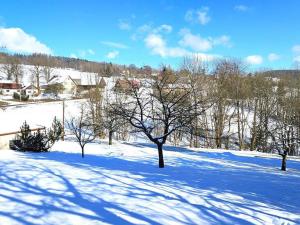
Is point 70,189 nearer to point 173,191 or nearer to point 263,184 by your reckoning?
point 173,191

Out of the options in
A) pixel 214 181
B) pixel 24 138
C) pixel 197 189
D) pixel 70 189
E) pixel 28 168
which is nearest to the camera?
pixel 70 189

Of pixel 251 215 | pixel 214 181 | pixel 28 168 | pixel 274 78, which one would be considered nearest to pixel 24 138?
pixel 28 168

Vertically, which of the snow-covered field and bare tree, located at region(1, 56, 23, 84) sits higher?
bare tree, located at region(1, 56, 23, 84)

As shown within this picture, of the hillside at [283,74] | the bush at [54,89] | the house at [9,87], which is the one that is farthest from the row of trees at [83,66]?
the hillside at [283,74]

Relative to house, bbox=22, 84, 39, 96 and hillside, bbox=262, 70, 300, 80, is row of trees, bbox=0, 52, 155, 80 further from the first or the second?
hillside, bbox=262, 70, 300, 80

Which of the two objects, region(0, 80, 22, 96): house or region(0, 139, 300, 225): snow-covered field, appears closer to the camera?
region(0, 139, 300, 225): snow-covered field

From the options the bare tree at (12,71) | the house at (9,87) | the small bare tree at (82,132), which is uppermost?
the bare tree at (12,71)

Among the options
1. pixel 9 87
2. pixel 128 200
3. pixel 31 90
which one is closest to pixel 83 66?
pixel 9 87

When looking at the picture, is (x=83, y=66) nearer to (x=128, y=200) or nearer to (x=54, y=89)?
(x=54, y=89)

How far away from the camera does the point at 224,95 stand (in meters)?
40.1

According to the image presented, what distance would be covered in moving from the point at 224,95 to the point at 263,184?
93.2 ft

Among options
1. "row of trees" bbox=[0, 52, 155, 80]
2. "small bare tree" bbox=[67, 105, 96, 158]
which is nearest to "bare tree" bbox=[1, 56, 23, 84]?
"row of trees" bbox=[0, 52, 155, 80]

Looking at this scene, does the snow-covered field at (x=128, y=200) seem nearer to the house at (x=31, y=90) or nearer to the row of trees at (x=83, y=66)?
the row of trees at (x=83, y=66)

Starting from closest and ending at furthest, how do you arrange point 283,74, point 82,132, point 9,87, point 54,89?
1. point 82,132
2. point 283,74
3. point 54,89
4. point 9,87
